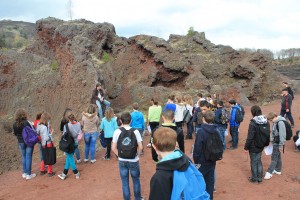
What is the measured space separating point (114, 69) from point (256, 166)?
15.6 m

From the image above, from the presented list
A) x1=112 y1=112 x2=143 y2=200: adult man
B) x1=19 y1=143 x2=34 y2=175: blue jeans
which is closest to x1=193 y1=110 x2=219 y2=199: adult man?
x1=112 y1=112 x2=143 y2=200: adult man

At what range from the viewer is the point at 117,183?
7.80 metres

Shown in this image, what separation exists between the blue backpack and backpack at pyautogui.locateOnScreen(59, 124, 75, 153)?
5.10 metres

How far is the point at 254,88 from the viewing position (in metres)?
22.7

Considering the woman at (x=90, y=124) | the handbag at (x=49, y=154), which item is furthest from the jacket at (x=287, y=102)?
the handbag at (x=49, y=154)

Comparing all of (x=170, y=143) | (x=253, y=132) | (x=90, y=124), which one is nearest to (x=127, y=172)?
(x=170, y=143)

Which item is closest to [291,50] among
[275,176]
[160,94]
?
[160,94]

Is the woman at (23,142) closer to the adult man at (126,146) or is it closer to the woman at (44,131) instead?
the woman at (44,131)

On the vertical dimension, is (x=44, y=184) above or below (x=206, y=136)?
below

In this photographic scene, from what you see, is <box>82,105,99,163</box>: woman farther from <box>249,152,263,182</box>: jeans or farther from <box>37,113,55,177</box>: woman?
A: <box>249,152,263,182</box>: jeans

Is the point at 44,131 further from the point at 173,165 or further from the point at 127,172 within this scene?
the point at 173,165

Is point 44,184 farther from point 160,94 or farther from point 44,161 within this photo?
point 160,94

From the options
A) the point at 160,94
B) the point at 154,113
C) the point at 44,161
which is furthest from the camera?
the point at 160,94

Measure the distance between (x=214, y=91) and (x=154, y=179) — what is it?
671 inches
